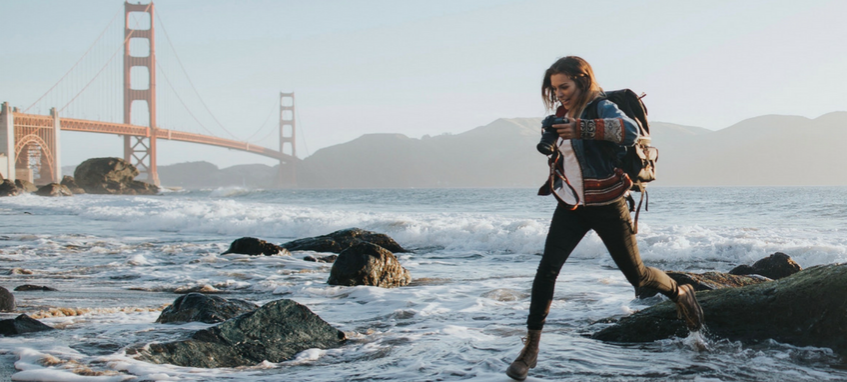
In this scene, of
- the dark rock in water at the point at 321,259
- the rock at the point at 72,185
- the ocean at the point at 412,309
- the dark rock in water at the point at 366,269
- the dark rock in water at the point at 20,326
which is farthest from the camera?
the rock at the point at 72,185

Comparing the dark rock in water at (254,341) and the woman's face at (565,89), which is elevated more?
the woman's face at (565,89)

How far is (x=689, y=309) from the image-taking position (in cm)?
278

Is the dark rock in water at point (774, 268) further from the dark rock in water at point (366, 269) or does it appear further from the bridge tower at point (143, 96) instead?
the bridge tower at point (143, 96)

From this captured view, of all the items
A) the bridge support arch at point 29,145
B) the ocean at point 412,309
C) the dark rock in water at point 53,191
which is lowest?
the ocean at point 412,309

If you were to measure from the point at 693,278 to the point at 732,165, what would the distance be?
99326 mm

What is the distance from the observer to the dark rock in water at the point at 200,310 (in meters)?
3.52

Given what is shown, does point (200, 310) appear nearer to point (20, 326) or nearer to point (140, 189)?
point (20, 326)

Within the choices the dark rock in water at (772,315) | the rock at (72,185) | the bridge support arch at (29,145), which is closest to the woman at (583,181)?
the dark rock in water at (772,315)

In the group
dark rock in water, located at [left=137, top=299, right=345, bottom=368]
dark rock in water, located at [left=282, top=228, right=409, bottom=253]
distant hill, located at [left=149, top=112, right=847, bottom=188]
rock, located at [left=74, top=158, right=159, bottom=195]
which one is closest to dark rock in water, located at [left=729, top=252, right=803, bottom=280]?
dark rock in water, located at [left=137, top=299, right=345, bottom=368]

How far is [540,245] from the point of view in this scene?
29.9 ft

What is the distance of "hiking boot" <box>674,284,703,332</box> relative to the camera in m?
2.74

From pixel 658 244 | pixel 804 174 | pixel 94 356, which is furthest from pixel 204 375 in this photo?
pixel 804 174

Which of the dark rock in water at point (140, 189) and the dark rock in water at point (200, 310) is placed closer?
the dark rock in water at point (200, 310)

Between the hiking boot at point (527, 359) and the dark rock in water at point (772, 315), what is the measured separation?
832mm
